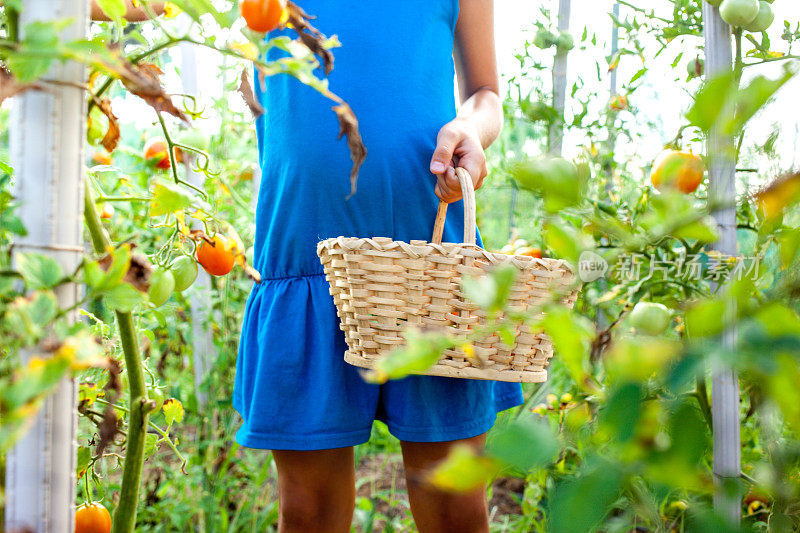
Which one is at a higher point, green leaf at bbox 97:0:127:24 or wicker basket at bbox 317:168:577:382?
green leaf at bbox 97:0:127:24

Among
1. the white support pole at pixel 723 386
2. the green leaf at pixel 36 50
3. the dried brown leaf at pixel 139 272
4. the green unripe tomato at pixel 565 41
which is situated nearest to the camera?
the green leaf at pixel 36 50

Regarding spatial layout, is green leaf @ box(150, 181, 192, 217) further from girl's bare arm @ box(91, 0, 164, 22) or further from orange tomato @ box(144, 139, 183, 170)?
orange tomato @ box(144, 139, 183, 170)

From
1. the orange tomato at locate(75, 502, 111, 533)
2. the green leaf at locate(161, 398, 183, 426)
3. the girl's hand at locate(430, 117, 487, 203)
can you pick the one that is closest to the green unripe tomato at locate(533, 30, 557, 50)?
the girl's hand at locate(430, 117, 487, 203)

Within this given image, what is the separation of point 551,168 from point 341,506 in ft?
2.88

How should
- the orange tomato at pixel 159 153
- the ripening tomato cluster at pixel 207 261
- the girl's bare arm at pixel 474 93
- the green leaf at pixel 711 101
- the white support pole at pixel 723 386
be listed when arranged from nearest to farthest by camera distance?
1. the green leaf at pixel 711 101
2. the ripening tomato cluster at pixel 207 261
3. the white support pole at pixel 723 386
4. the girl's bare arm at pixel 474 93
5. the orange tomato at pixel 159 153

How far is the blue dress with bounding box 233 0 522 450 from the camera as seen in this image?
0.92 meters

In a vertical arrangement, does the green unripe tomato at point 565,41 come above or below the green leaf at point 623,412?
above

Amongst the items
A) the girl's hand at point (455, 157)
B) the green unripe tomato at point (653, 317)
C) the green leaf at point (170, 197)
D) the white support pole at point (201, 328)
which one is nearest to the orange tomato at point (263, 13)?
the green leaf at point (170, 197)

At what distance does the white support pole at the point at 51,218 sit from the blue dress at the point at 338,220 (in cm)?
59

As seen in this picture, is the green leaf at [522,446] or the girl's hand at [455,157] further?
the girl's hand at [455,157]

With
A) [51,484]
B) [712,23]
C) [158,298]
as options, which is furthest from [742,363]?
[712,23]

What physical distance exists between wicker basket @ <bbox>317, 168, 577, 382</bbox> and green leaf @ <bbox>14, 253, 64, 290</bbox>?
1.35 ft

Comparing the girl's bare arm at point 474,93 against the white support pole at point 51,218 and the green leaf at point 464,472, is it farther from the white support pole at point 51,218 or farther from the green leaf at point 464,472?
the green leaf at point 464,472

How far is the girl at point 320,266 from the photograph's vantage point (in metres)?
0.92
